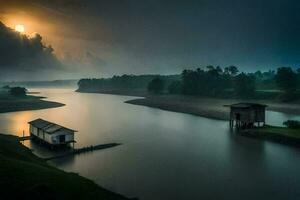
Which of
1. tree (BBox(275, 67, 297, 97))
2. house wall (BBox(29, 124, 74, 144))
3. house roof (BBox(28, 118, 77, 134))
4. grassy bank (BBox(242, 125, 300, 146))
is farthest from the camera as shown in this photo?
tree (BBox(275, 67, 297, 97))

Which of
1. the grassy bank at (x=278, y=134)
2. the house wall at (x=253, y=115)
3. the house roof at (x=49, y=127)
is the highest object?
the house wall at (x=253, y=115)

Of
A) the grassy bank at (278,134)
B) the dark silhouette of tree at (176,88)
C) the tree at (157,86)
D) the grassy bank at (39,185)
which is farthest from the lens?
the tree at (157,86)

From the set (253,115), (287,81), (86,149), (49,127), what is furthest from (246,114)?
(287,81)

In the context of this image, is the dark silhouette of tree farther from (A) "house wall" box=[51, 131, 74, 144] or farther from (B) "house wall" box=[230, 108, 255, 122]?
(A) "house wall" box=[51, 131, 74, 144]

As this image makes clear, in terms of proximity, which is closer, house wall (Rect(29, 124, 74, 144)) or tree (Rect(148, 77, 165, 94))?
house wall (Rect(29, 124, 74, 144))

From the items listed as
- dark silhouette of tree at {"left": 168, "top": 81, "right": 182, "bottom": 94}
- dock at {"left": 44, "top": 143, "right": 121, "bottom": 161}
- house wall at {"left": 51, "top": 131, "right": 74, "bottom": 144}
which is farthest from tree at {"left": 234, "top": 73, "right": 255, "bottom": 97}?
house wall at {"left": 51, "top": 131, "right": 74, "bottom": 144}

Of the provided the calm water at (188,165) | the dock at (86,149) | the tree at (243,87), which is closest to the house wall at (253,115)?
the calm water at (188,165)

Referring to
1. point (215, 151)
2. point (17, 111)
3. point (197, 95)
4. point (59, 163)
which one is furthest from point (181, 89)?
point (59, 163)

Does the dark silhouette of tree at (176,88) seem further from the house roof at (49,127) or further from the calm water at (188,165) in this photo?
the house roof at (49,127)

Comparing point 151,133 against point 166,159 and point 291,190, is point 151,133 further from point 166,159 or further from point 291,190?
point 291,190
